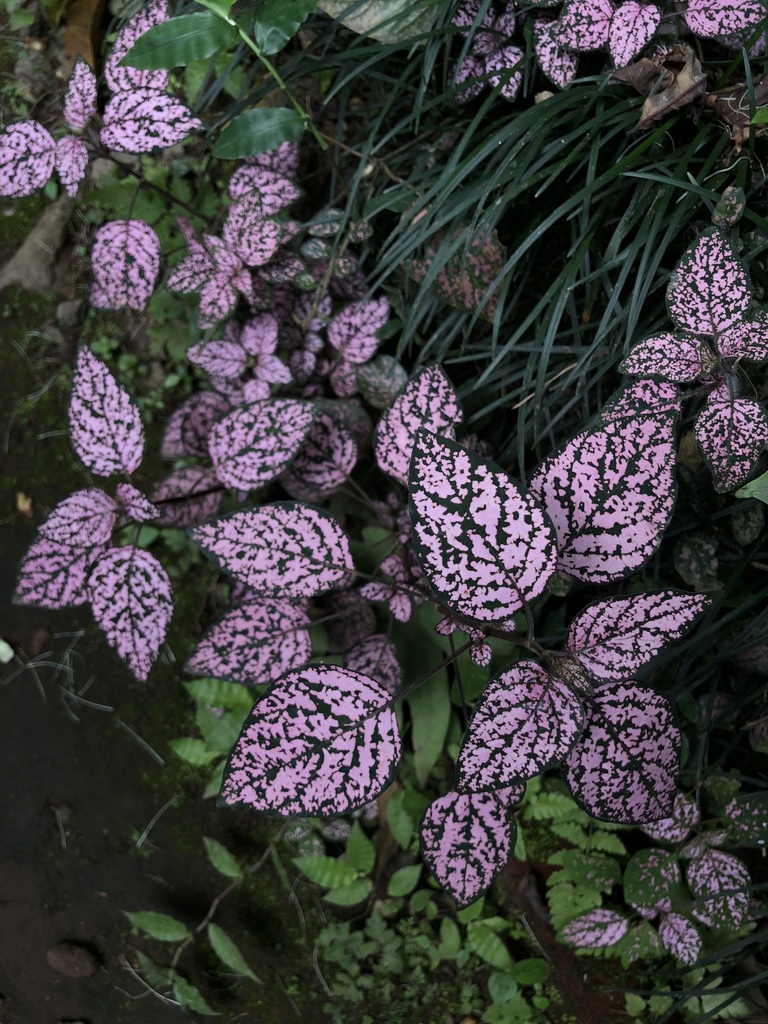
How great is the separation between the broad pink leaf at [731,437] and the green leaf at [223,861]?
4.41 feet

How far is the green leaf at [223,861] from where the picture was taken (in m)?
1.67

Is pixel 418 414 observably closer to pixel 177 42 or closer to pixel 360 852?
pixel 177 42

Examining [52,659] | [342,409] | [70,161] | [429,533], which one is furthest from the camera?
[52,659]

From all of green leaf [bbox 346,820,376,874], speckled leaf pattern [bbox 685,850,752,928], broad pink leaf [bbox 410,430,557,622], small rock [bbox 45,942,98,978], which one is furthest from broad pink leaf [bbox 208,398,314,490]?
small rock [bbox 45,942,98,978]

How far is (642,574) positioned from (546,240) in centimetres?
70

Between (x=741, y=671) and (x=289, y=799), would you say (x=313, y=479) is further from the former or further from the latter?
(x=741, y=671)

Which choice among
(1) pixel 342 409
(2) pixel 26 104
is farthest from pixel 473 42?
(2) pixel 26 104

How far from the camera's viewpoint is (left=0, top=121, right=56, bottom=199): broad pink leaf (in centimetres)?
124

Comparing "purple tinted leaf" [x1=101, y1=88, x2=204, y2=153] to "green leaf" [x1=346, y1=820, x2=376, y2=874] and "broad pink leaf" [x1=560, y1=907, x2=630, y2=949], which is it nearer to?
"green leaf" [x1=346, y1=820, x2=376, y2=874]

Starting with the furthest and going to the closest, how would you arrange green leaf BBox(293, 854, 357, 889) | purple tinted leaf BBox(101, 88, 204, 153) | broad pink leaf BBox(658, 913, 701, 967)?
green leaf BBox(293, 854, 357, 889) → broad pink leaf BBox(658, 913, 701, 967) → purple tinted leaf BBox(101, 88, 204, 153)

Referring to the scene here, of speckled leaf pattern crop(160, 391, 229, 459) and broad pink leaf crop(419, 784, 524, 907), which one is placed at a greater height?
speckled leaf pattern crop(160, 391, 229, 459)

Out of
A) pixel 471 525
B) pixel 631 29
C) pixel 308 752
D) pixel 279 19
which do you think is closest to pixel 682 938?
pixel 308 752

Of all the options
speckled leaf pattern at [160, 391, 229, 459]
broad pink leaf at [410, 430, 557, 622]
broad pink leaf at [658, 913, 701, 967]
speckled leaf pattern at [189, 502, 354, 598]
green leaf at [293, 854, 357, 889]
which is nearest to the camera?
broad pink leaf at [410, 430, 557, 622]

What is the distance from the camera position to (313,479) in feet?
4.76
